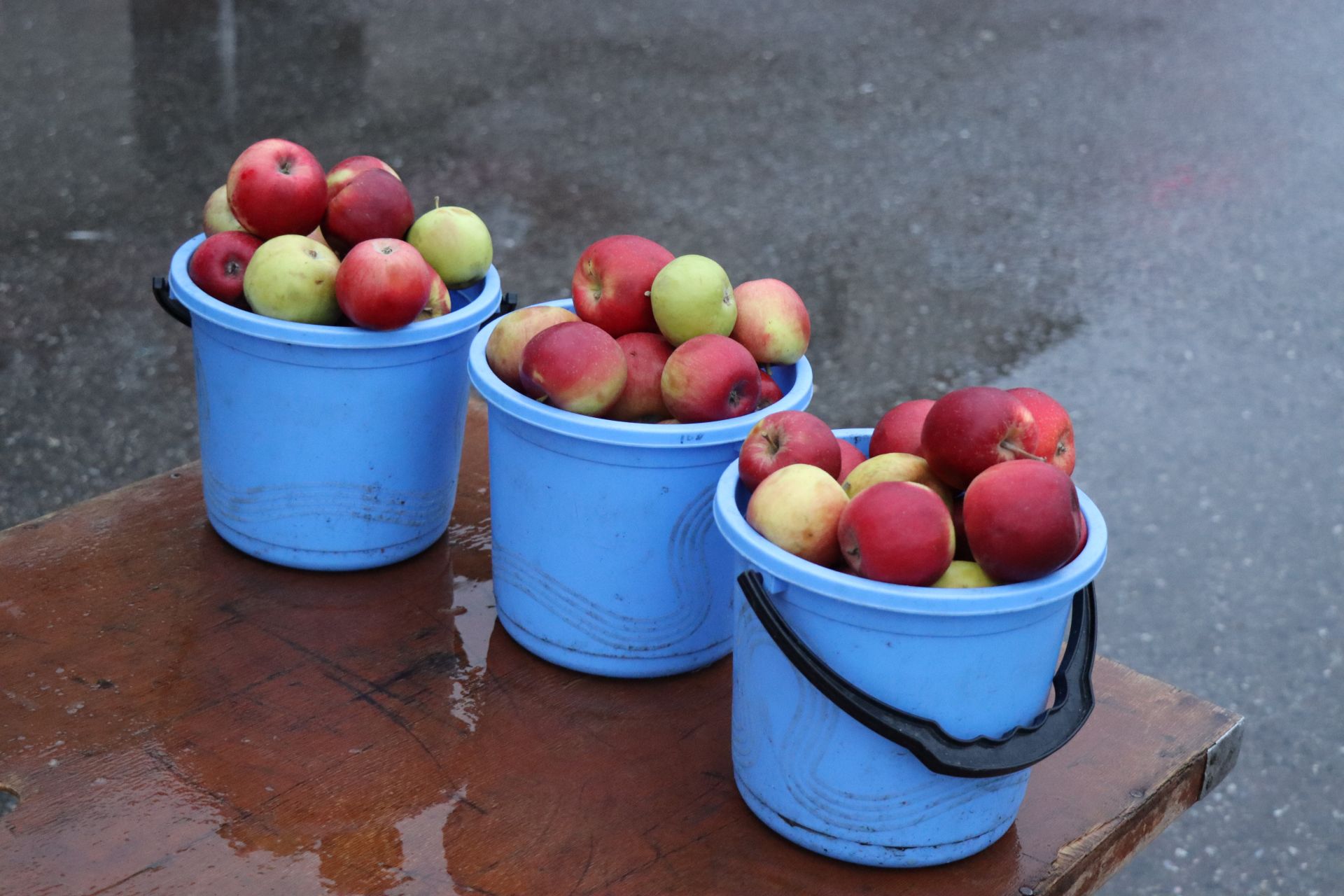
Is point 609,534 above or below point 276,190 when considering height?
below

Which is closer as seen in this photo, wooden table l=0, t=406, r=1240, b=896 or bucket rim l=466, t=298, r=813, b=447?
wooden table l=0, t=406, r=1240, b=896

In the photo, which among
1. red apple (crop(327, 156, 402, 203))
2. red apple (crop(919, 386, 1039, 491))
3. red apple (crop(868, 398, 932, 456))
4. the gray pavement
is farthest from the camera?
the gray pavement

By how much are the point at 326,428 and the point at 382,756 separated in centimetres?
39

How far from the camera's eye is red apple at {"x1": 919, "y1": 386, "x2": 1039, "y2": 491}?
116 centimetres

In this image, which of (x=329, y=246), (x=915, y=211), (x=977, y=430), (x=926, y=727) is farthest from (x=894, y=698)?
(x=915, y=211)

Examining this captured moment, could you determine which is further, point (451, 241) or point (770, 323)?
point (451, 241)

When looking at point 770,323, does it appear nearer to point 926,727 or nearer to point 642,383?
point 642,383

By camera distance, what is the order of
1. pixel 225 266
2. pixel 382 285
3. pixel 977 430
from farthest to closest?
pixel 225 266 → pixel 382 285 → pixel 977 430

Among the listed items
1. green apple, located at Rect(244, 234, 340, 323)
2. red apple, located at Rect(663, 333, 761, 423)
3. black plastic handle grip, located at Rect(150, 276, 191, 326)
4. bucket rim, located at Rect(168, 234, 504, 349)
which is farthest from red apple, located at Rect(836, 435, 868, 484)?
black plastic handle grip, located at Rect(150, 276, 191, 326)

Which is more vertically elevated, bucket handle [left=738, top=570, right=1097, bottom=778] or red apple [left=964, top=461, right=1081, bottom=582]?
red apple [left=964, top=461, right=1081, bottom=582]

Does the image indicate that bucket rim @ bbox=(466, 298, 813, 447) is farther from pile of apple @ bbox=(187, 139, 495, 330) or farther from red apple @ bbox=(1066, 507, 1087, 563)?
red apple @ bbox=(1066, 507, 1087, 563)

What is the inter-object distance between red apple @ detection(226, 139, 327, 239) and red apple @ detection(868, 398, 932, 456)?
0.70 m

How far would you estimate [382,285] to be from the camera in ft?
4.51

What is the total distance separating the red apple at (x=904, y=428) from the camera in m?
1.27
